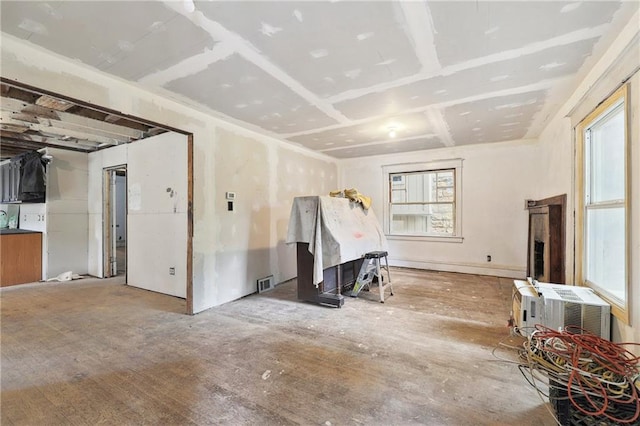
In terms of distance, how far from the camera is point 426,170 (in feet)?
19.3

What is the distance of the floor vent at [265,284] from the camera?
4.41 meters

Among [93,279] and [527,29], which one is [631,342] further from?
[93,279]

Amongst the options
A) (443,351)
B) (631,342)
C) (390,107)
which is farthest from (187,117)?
(631,342)

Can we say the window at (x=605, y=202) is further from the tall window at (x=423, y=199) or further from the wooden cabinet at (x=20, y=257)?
the wooden cabinet at (x=20, y=257)

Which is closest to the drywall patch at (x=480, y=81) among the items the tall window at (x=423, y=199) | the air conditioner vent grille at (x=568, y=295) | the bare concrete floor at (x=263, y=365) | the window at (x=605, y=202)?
the window at (x=605, y=202)

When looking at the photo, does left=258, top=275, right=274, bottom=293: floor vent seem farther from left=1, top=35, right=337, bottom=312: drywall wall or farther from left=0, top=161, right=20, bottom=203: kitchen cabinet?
left=0, top=161, right=20, bottom=203: kitchen cabinet

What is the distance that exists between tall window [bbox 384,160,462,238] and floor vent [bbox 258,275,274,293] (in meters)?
3.05

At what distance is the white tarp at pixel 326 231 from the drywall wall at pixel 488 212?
2.21 metres

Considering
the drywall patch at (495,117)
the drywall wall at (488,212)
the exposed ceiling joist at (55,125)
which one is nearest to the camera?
the exposed ceiling joist at (55,125)

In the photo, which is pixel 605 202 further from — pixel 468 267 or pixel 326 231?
pixel 468 267

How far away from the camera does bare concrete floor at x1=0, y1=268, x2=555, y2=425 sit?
1.73m

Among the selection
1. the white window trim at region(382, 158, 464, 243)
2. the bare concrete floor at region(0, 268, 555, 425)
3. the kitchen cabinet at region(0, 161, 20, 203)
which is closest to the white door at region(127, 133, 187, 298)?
the bare concrete floor at region(0, 268, 555, 425)

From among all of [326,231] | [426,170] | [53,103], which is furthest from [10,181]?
[426,170]

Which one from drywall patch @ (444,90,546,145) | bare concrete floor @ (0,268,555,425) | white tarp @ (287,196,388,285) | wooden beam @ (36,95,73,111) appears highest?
drywall patch @ (444,90,546,145)
